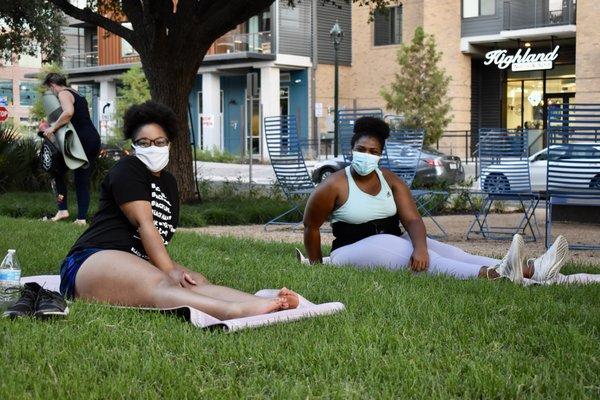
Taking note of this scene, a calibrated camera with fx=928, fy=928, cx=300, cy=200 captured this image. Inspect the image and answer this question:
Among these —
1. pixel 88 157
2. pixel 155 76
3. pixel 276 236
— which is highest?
pixel 155 76

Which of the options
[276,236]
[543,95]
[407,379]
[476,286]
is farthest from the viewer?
[543,95]

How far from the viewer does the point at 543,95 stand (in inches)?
1501

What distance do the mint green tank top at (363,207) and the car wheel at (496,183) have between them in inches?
188

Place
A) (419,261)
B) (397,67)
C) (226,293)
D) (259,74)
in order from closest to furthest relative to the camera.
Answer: (226,293) < (419,261) < (397,67) < (259,74)

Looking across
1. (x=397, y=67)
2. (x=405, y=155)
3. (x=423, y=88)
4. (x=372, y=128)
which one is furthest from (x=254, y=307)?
(x=397, y=67)

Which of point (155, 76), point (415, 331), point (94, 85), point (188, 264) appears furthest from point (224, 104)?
point (415, 331)

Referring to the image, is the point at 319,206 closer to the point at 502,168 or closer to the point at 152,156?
the point at 152,156

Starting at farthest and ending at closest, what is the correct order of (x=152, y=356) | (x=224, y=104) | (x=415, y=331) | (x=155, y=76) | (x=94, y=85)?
(x=94, y=85)
(x=224, y=104)
(x=155, y=76)
(x=415, y=331)
(x=152, y=356)

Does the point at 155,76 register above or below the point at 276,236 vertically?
above

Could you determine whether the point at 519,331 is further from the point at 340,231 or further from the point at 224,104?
the point at 224,104

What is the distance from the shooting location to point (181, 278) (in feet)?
16.6

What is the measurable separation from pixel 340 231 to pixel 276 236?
A: 4.21m

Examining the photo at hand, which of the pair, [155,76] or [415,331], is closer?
[415,331]

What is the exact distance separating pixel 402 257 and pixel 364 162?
2.44 feet
